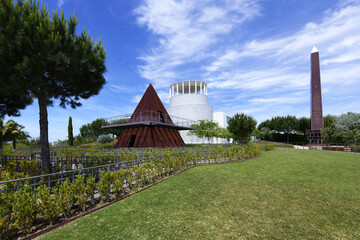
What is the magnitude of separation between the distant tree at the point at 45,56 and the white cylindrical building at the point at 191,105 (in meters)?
41.2

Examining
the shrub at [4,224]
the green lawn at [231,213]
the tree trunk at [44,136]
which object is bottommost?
the green lawn at [231,213]

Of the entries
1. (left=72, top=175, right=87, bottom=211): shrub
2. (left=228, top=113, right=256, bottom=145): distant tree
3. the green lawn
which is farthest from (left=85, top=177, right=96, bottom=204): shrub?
(left=228, top=113, right=256, bottom=145): distant tree

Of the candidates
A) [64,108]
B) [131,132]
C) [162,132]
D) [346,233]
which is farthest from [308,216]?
[131,132]

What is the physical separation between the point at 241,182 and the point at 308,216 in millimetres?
3429

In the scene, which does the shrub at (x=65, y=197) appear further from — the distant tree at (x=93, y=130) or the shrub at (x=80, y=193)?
the distant tree at (x=93, y=130)

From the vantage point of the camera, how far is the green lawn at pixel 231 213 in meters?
4.28

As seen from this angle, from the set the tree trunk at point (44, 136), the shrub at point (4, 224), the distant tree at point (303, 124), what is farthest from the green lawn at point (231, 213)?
the distant tree at point (303, 124)

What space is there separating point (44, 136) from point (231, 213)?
32.6ft

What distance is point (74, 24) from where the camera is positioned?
9180mm

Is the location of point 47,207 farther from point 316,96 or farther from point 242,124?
point 316,96

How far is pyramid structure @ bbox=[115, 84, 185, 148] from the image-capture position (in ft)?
82.2

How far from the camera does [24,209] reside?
13.7 ft

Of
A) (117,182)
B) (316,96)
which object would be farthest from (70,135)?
(316,96)

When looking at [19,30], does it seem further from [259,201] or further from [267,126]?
[267,126]
